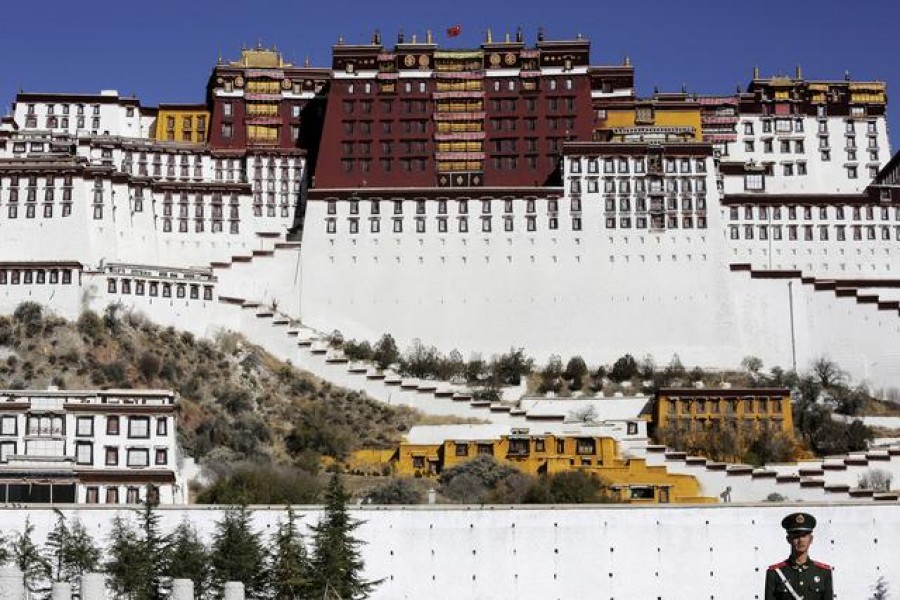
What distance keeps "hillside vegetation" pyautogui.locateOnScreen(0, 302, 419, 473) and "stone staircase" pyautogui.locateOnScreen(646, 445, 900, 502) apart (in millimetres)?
14663

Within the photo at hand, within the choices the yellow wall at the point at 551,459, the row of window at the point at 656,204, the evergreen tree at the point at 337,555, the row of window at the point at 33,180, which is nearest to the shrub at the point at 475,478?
the yellow wall at the point at 551,459

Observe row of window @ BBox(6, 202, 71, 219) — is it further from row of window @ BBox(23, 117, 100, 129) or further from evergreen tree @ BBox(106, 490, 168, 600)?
evergreen tree @ BBox(106, 490, 168, 600)

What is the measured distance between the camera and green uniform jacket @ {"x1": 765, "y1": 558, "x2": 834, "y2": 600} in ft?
45.5

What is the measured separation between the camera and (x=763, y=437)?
77.1m

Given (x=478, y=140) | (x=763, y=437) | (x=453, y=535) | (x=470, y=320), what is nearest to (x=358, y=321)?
(x=470, y=320)

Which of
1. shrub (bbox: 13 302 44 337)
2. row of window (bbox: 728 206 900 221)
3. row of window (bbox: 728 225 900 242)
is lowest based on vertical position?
shrub (bbox: 13 302 44 337)

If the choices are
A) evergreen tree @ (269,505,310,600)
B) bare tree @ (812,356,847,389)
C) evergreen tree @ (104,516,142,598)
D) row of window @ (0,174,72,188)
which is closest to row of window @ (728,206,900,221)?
bare tree @ (812,356,847,389)

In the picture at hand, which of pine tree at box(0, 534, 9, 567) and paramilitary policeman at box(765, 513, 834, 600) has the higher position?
paramilitary policeman at box(765, 513, 834, 600)

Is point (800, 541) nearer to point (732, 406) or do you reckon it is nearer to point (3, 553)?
point (3, 553)

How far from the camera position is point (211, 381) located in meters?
80.6

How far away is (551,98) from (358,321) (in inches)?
767

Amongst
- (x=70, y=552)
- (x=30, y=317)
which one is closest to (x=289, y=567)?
(x=70, y=552)

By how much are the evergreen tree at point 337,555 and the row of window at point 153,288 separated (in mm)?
30344

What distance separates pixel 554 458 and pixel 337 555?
70.6 ft
